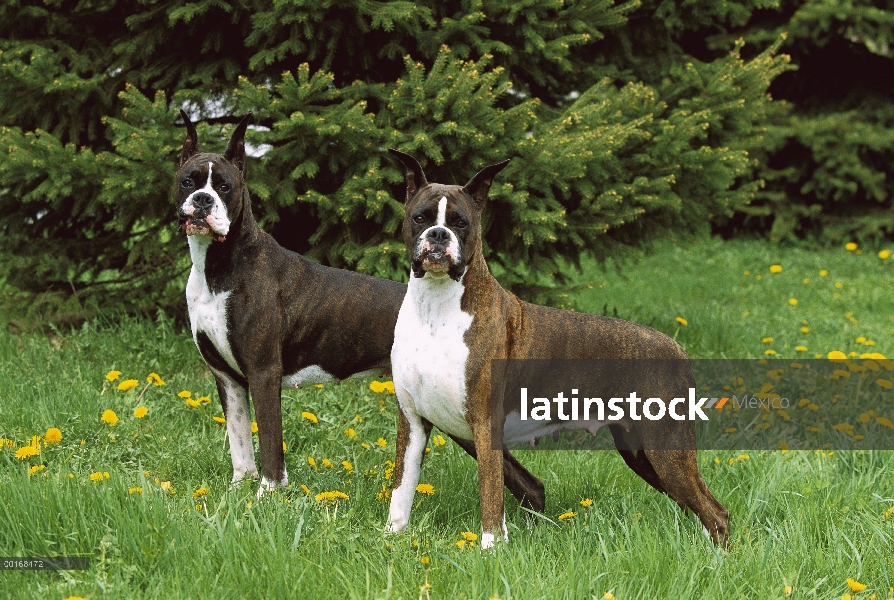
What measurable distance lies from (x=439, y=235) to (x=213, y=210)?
3.31 ft

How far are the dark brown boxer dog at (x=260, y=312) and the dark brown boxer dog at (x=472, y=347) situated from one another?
460 mm

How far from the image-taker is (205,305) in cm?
373

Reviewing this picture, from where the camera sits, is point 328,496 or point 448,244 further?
point 328,496

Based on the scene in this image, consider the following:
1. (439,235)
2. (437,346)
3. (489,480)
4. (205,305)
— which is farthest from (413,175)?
(489,480)

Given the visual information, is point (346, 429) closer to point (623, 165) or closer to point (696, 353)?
point (623, 165)

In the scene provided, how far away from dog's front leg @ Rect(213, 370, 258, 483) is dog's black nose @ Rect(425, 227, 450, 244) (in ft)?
4.48

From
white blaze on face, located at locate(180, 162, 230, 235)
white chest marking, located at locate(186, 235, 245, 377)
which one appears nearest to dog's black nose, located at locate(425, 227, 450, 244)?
white blaze on face, located at locate(180, 162, 230, 235)

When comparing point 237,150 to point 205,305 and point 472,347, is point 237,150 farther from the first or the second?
point 472,347

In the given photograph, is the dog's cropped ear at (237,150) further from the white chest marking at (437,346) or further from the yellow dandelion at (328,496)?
the yellow dandelion at (328,496)

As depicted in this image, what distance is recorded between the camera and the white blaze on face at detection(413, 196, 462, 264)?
3.08 meters

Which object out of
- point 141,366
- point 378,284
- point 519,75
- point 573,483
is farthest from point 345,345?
point 519,75

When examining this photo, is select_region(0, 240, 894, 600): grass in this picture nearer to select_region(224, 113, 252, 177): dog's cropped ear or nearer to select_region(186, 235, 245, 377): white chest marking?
select_region(186, 235, 245, 377): white chest marking

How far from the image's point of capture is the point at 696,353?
22.0 feet

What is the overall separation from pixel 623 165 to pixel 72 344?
12.2 ft
